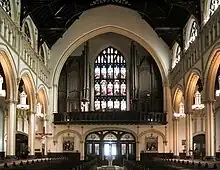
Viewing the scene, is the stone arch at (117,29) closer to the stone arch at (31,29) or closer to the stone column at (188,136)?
the stone arch at (31,29)

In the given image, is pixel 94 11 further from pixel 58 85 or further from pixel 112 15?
pixel 58 85

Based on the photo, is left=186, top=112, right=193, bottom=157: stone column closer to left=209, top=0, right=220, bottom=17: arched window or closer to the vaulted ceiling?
the vaulted ceiling

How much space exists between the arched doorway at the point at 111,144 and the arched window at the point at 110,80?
3.11m

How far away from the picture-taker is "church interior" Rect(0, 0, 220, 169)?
3712 cm

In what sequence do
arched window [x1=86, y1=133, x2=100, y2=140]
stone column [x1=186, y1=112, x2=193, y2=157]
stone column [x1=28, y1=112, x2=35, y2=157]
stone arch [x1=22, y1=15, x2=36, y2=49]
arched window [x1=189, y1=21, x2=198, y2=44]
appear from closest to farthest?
arched window [x1=189, y1=21, x2=198, y2=44] < stone arch [x1=22, y1=15, x2=36, y2=49] < stone column [x1=186, y1=112, x2=193, y2=157] < stone column [x1=28, y1=112, x2=35, y2=157] < arched window [x1=86, y1=133, x2=100, y2=140]

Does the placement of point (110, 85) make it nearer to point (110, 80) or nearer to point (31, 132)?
point (110, 80)

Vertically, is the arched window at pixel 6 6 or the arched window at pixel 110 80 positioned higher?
the arched window at pixel 6 6

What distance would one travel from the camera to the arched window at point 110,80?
4828 centimetres

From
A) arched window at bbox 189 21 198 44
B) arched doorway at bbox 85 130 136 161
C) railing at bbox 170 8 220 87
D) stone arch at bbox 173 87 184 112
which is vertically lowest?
arched doorway at bbox 85 130 136 161

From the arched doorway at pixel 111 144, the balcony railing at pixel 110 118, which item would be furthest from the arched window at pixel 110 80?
the balcony railing at pixel 110 118

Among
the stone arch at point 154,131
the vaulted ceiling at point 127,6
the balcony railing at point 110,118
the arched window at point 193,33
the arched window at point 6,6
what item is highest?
the vaulted ceiling at point 127,6

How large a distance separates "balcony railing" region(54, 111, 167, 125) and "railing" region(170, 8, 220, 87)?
4798 mm

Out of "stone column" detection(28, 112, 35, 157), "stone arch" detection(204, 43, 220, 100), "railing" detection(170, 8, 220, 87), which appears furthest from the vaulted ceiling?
"stone arch" detection(204, 43, 220, 100)

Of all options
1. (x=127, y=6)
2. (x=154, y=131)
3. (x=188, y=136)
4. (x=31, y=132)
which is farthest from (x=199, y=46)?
(x=154, y=131)
